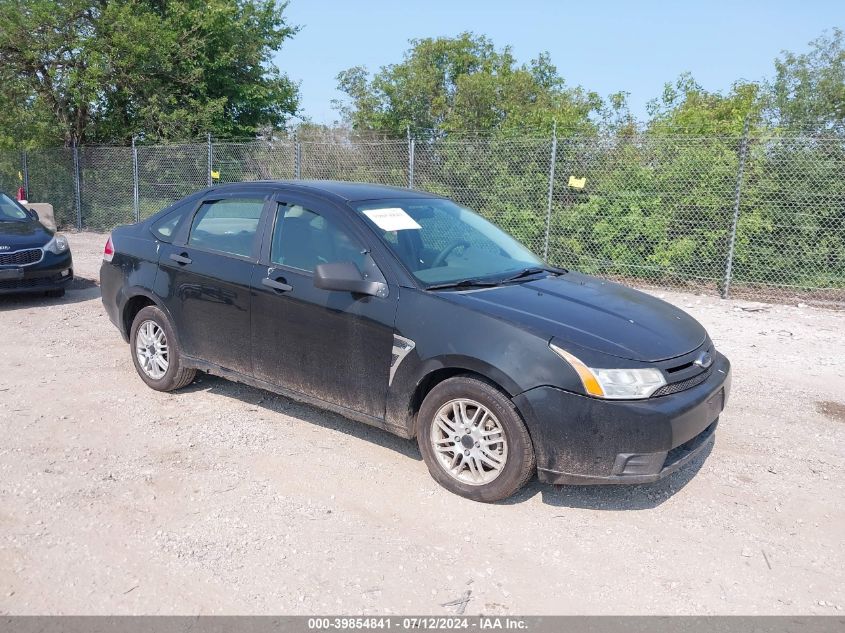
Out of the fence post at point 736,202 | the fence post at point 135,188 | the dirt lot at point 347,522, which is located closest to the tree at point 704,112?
the fence post at point 736,202

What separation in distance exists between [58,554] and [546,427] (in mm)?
2396

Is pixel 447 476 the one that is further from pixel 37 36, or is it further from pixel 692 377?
pixel 37 36

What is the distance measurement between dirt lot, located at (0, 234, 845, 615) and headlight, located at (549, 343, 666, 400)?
0.74 metres

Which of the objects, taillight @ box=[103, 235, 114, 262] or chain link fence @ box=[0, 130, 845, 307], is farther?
chain link fence @ box=[0, 130, 845, 307]

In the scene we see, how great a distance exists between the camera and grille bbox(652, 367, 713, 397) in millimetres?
3553

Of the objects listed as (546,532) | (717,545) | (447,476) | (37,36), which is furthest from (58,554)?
(37,36)

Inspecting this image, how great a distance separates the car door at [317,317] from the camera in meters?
4.11

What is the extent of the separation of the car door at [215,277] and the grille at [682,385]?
2668mm

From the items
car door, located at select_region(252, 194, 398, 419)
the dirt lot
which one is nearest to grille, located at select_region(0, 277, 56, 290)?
the dirt lot

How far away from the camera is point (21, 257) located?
853cm

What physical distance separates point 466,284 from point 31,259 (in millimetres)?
6777

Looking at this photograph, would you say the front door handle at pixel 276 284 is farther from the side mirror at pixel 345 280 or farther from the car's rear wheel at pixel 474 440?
the car's rear wheel at pixel 474 440

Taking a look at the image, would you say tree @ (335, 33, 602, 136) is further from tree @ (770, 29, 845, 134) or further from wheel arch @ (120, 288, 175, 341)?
wheel arch @ (120, 288, 175, 341)

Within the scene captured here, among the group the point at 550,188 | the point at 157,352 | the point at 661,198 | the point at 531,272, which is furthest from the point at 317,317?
the point at 661,198
